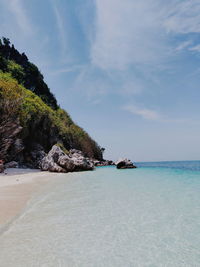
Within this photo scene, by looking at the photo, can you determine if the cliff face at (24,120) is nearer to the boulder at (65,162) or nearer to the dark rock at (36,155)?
the dark rock at (36,155)

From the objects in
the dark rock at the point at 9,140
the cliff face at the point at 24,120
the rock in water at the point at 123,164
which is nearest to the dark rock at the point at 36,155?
the cliff face at the point at 24,120

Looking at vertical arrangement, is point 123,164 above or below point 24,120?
below

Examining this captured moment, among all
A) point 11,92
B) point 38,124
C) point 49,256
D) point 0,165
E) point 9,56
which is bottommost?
point 49,256

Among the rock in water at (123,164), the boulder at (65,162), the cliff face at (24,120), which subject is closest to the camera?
the cliff face at (24,120)

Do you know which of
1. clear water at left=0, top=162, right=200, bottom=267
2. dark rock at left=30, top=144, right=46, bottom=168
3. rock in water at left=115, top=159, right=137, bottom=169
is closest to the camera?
clear water at left=0, top=162, right=200, bottom=267

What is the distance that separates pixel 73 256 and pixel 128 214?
2674 millimetres

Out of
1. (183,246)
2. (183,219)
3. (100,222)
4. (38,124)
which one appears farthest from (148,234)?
(38,124)

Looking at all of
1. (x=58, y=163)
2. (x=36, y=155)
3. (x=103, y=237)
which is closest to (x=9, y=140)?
(x=58, y=163)

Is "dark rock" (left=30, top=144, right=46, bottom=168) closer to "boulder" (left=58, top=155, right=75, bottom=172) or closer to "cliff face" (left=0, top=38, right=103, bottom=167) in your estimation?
"cliff face" (left=0, top=38, right=103, bottom=167)

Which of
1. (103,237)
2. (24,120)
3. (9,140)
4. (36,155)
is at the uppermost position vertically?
(24,120)

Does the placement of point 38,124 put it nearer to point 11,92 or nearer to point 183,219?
point 11,92

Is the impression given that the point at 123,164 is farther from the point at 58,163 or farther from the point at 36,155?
the point at 36,155

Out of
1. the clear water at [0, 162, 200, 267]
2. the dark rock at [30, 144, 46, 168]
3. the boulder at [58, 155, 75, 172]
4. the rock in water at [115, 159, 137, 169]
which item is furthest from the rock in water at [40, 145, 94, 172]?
the clear water at [0, 162, 200, 267]

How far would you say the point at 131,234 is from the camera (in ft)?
13.1
